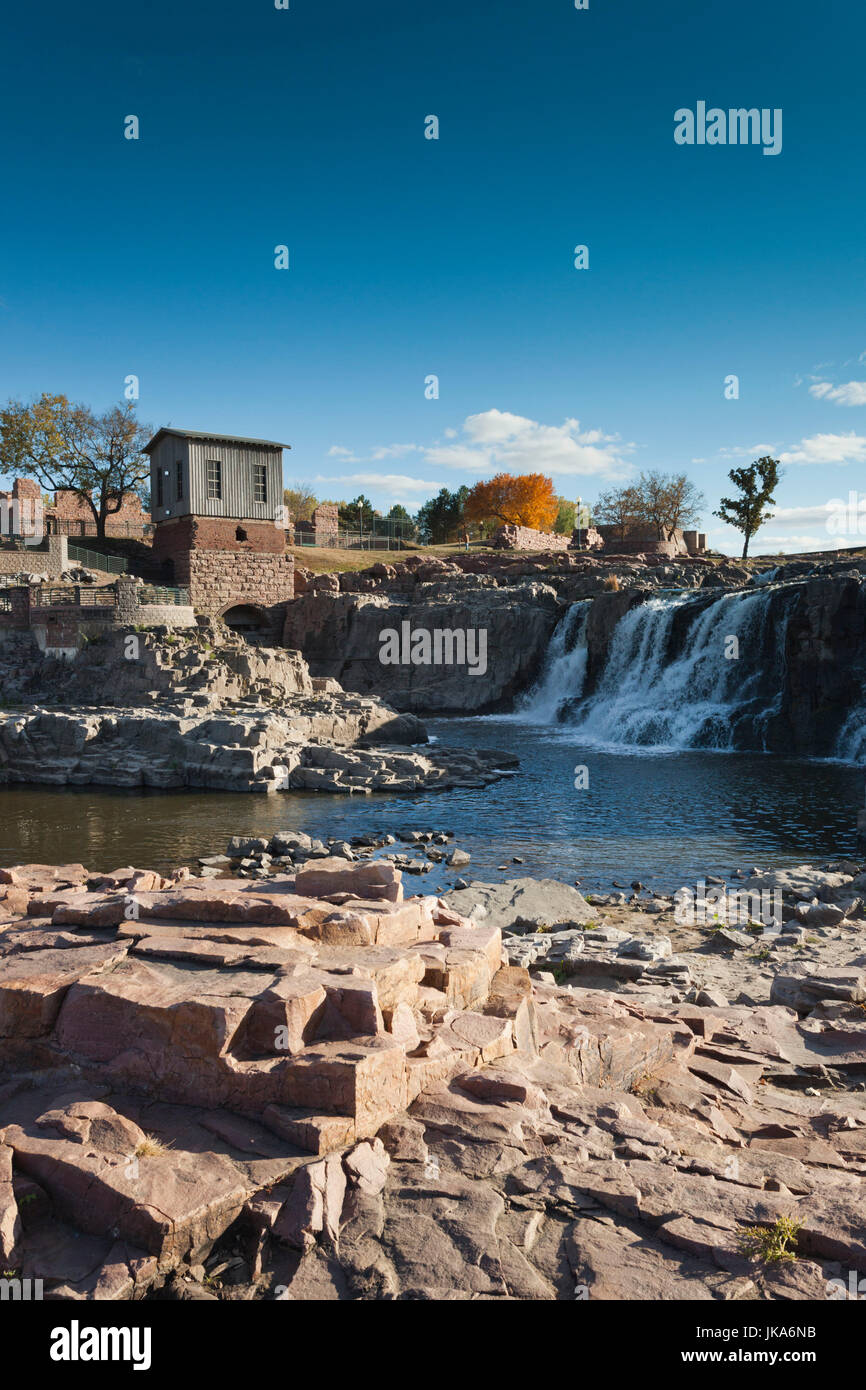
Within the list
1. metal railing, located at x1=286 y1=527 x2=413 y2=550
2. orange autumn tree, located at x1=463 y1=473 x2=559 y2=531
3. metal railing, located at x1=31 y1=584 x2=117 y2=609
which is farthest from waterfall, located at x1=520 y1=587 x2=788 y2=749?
orange autumn tree, located at x1=463 y1=473 x2=559 y2=531

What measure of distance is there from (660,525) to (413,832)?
5390 centimetres

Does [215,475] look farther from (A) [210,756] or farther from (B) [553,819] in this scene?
(B) [553,819]

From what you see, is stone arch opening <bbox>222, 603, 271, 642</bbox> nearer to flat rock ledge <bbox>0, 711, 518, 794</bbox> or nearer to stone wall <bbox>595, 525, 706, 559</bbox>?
flat rock ledge <bbox>0, 711, 518, 794</bbox>

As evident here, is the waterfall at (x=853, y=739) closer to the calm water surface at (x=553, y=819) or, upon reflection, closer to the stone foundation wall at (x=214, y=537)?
the calm water surface at (x=553, y=819)

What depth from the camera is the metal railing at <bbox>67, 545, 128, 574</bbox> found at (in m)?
44.2

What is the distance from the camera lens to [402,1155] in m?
5.16

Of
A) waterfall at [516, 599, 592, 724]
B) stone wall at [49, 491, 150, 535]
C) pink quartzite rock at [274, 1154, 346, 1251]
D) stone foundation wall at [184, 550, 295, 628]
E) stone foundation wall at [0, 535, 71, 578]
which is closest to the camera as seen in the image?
pink quartzite rock at [274, 1154, 346, 1251]

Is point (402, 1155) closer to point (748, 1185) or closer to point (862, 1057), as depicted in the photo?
point (748, 1185)

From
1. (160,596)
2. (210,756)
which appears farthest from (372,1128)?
(160,596)

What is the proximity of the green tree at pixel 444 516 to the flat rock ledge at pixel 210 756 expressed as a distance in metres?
63.2

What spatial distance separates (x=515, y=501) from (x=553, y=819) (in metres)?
64.3

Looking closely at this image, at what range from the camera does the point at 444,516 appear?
88.2 m

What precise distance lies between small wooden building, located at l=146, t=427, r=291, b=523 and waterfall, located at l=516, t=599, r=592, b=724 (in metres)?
16.6
